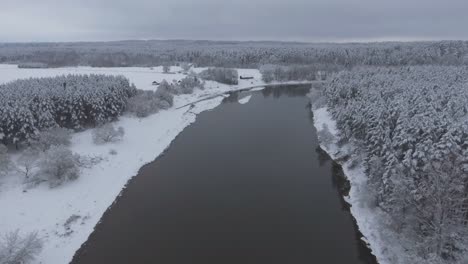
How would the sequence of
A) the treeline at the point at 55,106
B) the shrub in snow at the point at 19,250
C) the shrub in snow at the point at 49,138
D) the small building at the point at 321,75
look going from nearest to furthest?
the shrub in snow at the point at 19,250 < the shrub in snow at the point at 49,138 < the treeline at the point at 55,106 < the small building at the point at 321,75

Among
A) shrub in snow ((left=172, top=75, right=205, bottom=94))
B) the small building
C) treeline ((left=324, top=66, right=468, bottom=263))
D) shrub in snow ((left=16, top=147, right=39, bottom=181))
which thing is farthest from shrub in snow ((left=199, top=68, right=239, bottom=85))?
shrub in snow ((left=16, top=147, right=39, bottom=181))

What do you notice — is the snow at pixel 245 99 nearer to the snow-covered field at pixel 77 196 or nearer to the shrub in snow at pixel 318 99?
the shrub in snow at pixel 318 99

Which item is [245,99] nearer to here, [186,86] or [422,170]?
[186,86]

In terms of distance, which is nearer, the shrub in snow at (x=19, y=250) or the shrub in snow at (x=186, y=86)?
the shrub in snow at (x=19, y=250)

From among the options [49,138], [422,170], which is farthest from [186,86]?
[422,170]

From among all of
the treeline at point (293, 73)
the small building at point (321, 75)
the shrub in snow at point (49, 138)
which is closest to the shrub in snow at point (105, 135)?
the shrub in snow at point (49, 138)

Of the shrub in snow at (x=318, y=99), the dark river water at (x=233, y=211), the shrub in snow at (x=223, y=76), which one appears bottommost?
the dark river water at (x=233, y=211)
